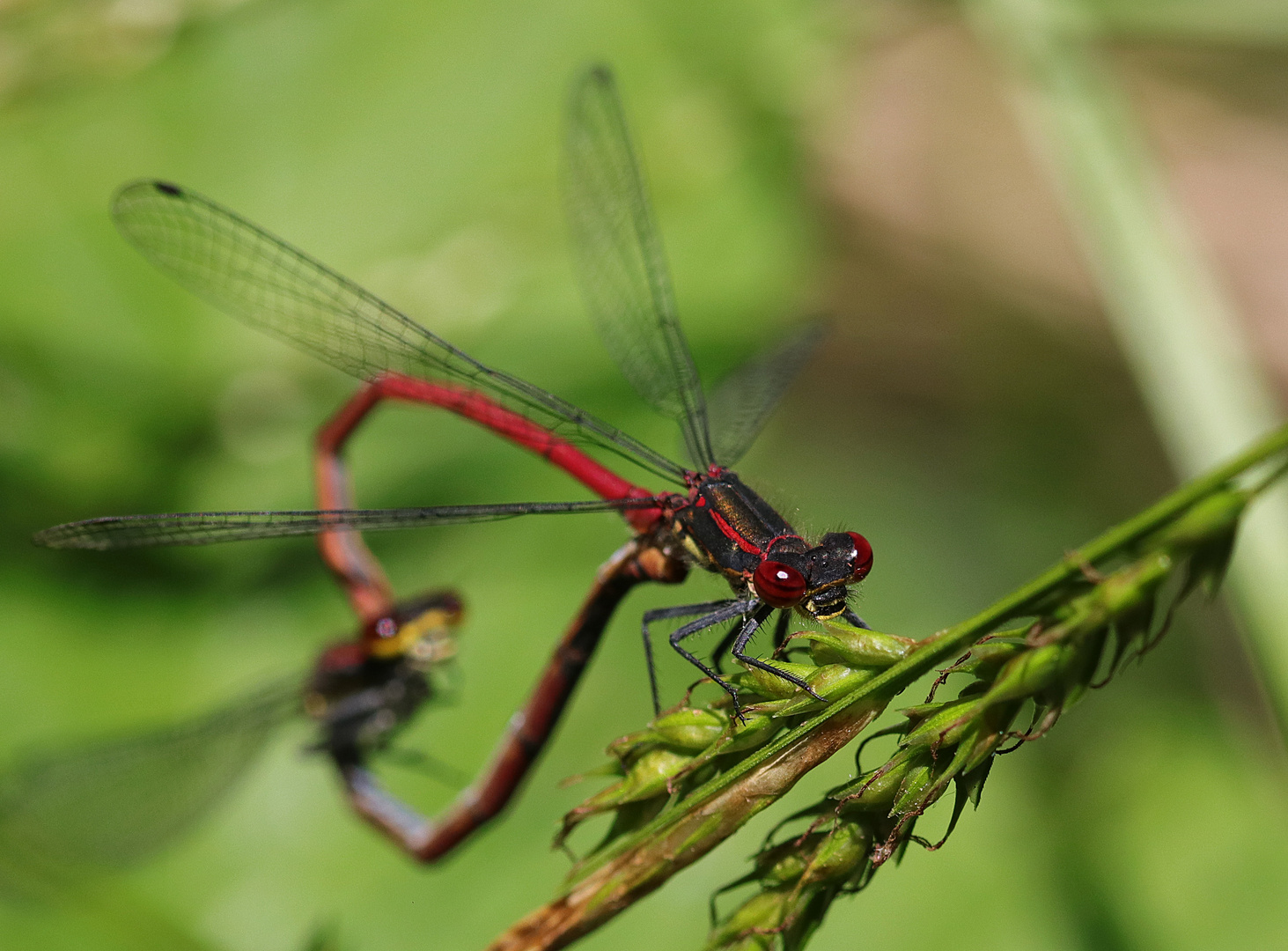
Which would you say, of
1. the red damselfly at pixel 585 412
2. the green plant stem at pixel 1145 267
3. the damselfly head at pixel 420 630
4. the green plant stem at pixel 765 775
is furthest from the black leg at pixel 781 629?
the green plant stem at pixel 1145 267

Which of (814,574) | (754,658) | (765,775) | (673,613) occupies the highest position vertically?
(673,613)

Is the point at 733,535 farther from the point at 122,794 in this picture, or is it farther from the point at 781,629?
the point at 122,794

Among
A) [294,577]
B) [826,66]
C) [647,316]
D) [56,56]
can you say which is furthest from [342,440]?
[826,66]

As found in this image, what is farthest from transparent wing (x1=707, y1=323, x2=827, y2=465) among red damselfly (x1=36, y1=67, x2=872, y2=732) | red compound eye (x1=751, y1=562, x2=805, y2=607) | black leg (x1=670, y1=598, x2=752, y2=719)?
red compound eye (x1=751, y1=562, x2=805, y2=607)

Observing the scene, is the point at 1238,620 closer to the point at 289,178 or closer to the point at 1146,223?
the point at 1146,223

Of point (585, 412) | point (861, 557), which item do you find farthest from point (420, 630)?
point (861, 557)

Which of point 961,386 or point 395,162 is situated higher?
point 395,162
